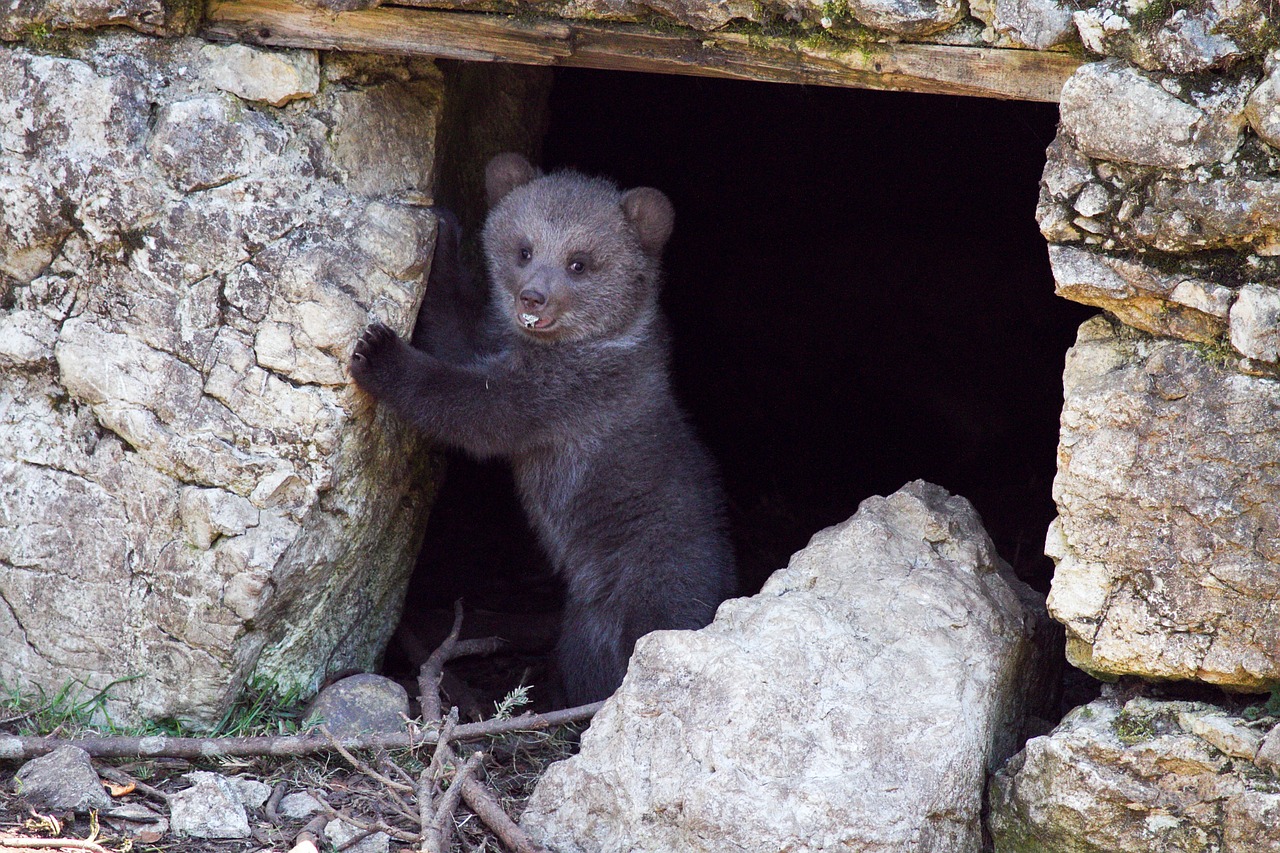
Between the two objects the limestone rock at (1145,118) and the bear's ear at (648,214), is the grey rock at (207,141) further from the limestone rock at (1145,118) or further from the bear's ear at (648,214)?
the limestone rock at (1145,118)

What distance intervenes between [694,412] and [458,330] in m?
2.85

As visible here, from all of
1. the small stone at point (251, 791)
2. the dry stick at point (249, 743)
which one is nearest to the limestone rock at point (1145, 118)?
the dry stick at point (249, 743)

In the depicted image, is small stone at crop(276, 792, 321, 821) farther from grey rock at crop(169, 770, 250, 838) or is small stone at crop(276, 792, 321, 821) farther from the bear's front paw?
the bear's front paw

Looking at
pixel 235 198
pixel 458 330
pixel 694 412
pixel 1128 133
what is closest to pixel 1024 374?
pixel 694 412

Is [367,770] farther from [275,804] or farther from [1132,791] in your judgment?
[1132,791]

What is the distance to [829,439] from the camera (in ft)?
23.8

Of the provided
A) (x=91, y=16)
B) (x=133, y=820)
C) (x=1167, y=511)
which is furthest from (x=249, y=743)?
(x=1167, y=511)

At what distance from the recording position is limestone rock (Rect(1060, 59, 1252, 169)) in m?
2.73

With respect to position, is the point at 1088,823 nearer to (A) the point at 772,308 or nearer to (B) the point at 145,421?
(B) the point at 145,421

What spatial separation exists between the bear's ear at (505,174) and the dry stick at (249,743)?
212 cm

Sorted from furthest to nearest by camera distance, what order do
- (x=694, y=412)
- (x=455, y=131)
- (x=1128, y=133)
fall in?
(x=694, y=412), (x=455, y=131), (x=1128, y=133)

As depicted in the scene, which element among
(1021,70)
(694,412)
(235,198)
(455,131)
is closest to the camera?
(1021,70)

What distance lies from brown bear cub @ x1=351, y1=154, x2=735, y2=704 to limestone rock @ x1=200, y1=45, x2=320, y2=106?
763 mm

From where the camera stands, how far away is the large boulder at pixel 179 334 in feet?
11.8
